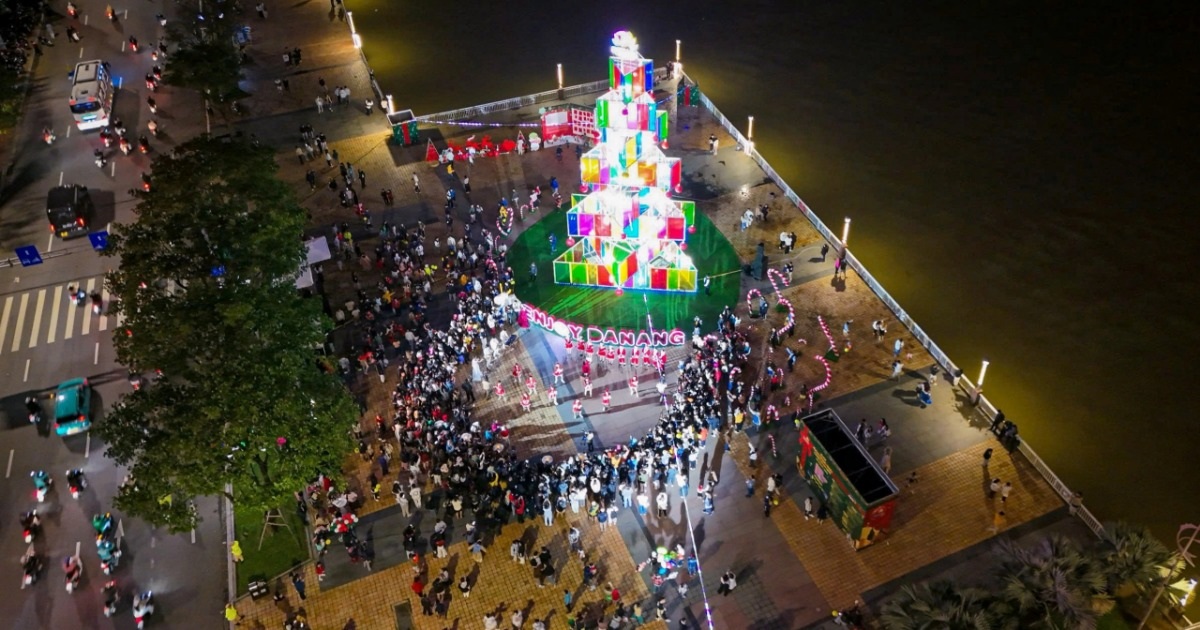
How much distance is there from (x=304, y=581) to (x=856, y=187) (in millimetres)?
44553

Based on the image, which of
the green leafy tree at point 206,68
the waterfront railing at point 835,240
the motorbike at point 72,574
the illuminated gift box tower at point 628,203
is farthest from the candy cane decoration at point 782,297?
the green leafy tree at point 206,68

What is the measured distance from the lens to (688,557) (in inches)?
1526

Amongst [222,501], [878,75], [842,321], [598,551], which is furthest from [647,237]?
[878,75]

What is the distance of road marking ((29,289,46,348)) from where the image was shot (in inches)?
2059

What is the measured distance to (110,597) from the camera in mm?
38594

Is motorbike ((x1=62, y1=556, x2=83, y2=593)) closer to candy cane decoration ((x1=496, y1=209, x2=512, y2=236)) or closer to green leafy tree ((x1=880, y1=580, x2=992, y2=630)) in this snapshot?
candy cane decoration ((x1=496, y1=209, x2=512, y2=236))

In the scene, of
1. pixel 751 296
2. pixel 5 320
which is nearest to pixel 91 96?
pixel 5 320

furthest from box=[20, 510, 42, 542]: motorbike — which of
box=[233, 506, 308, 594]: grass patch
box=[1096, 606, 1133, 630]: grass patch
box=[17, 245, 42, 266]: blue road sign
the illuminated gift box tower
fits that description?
box=[1096, 606, 1133, 630]: grass patch

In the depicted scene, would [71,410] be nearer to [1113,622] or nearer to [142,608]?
[142,608]

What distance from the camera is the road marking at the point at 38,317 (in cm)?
5229

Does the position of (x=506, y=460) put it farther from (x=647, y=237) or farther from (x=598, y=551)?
(x=647, y=237)

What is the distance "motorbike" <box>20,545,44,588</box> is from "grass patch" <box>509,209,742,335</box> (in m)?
27.8

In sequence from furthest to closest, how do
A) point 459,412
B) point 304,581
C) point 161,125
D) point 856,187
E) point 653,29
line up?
1. point 653,29
2. point 161,125
3. point 856,187
4. point 459,412
5. point 304,581

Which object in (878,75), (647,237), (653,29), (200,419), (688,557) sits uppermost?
(653,29)
